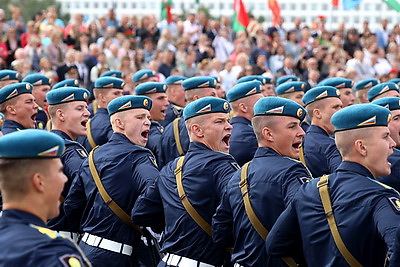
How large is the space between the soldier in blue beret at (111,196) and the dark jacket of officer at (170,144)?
2.14m

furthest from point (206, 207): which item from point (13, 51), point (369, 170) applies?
point (13, 51)

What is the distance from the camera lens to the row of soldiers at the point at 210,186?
418cm

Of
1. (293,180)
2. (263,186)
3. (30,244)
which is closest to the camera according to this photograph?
(30,244)

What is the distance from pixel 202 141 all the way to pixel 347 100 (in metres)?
5.23

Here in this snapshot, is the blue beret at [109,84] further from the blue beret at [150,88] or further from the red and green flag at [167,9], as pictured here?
the red and green flag at [167,9]

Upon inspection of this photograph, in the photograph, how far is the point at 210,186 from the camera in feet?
22.3

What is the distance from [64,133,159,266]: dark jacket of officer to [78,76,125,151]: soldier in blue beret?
2.99 m

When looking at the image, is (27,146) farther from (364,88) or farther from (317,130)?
(364,88)

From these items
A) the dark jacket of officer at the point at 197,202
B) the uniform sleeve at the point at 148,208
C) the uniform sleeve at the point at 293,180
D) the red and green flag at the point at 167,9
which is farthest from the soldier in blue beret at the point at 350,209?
the red and green flag at the point at 167,9

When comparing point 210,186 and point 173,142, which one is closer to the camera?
point 210,186

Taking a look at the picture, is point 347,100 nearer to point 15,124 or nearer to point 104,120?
point 104,120

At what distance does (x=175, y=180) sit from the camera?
22.9 feet

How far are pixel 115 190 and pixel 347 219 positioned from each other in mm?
2911

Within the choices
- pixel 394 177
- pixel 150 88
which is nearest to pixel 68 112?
pixel 150 88
